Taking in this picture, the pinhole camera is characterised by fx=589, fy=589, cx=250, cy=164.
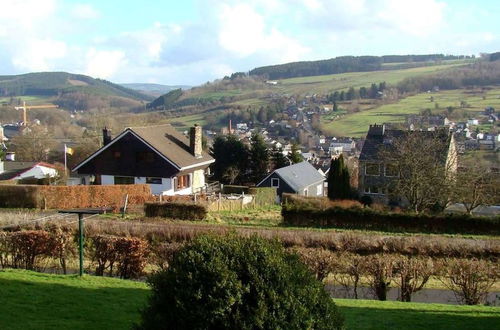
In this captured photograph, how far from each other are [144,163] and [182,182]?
9.63 feet

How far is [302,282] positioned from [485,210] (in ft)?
132

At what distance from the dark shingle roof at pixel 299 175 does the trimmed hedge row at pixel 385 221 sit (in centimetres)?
2101

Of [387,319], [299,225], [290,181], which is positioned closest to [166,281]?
[387,319]

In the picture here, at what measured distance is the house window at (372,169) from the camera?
50066mm

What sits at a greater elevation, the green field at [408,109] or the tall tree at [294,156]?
the green field at [408,109]

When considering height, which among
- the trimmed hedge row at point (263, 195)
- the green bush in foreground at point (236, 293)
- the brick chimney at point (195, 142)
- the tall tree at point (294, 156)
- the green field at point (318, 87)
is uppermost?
the green field at point (318, 87)

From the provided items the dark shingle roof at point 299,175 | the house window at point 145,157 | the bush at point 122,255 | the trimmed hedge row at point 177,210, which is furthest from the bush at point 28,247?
the dark shingle roof at point 299,175

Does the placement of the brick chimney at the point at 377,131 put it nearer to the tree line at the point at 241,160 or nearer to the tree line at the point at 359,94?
the tree line at the point at 241,160

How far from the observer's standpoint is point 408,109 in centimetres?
12019

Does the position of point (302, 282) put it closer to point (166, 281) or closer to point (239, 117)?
point (166, 281)

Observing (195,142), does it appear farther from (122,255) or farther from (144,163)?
(122,255)

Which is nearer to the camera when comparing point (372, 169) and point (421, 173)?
point (421, 173)

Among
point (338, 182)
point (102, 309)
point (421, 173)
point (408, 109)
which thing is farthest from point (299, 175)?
point (408, 109)

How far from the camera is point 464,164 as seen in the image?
141 ft
